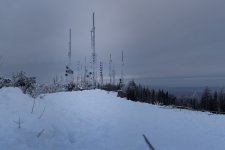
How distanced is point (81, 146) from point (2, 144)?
290 centimetres

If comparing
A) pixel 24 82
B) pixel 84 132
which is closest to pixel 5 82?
pixel 24 82

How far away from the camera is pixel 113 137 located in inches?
543

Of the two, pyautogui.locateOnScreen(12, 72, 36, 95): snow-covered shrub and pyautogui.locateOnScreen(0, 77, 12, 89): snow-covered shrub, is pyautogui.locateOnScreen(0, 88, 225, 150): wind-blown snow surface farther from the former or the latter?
pyautogui.locateOnScreen(0, 77, 12, 89): snow-covered shrub

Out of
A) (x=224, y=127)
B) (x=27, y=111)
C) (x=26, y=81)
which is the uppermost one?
(x=26, y=81)

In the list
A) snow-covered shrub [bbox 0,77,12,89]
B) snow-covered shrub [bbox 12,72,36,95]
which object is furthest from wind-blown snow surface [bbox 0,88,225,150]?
snow-covered shrub [bbox 0,77,12,89]

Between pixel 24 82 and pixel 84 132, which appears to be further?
pixel 24 82

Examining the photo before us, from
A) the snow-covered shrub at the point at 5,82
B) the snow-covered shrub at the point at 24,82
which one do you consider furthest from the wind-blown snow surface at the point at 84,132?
the snow-covered shrub at the point at 5,82

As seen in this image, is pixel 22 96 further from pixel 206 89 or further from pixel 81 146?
pixel 206 89

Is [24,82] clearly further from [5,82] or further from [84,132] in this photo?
[84,132]

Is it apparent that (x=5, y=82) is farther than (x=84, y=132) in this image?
Yes

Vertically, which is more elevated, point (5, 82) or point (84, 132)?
point (5, 82)

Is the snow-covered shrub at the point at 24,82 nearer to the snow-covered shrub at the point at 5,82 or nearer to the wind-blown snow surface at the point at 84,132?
the snow-covered shrub at the point at 5,82

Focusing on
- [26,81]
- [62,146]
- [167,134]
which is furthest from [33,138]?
[26,81]

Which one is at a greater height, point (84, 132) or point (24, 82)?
point (24, 82)
